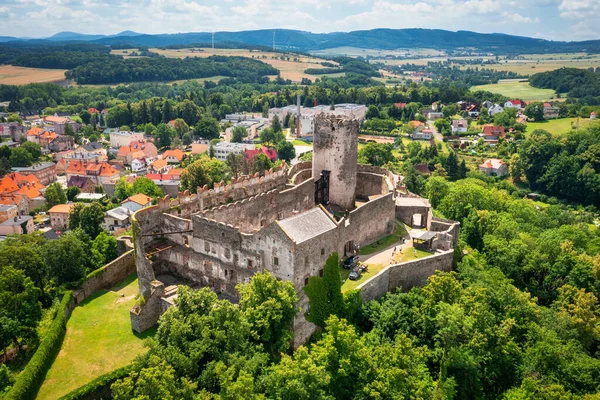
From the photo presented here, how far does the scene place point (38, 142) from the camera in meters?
159

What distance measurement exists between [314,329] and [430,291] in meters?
11.0

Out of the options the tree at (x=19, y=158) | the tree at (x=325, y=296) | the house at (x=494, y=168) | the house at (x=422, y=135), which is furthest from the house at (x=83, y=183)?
the house at (x=422, y=135)

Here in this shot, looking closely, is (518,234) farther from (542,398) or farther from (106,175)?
(106,175)

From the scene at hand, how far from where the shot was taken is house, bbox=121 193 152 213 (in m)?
94.3

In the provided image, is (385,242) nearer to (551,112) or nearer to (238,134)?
(238,134)

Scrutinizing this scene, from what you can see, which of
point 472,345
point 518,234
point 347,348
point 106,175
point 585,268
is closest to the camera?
point 347,348

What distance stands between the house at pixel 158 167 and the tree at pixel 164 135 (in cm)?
2907

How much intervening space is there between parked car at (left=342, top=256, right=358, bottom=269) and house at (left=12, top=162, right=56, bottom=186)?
106 meters

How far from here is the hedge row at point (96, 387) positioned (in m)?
36.7

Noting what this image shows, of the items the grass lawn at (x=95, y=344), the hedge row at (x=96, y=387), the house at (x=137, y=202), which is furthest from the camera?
the house at (x=137, y=202)

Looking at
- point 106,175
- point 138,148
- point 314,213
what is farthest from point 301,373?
point 138,148

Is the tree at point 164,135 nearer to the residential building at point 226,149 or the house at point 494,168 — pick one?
the residential building at point 226,149

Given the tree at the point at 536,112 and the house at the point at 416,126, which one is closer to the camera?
the house at the point at 416,126

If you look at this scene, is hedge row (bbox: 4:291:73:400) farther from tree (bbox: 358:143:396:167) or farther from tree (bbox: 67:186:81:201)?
tree (bbox: 358:143:396:167)
